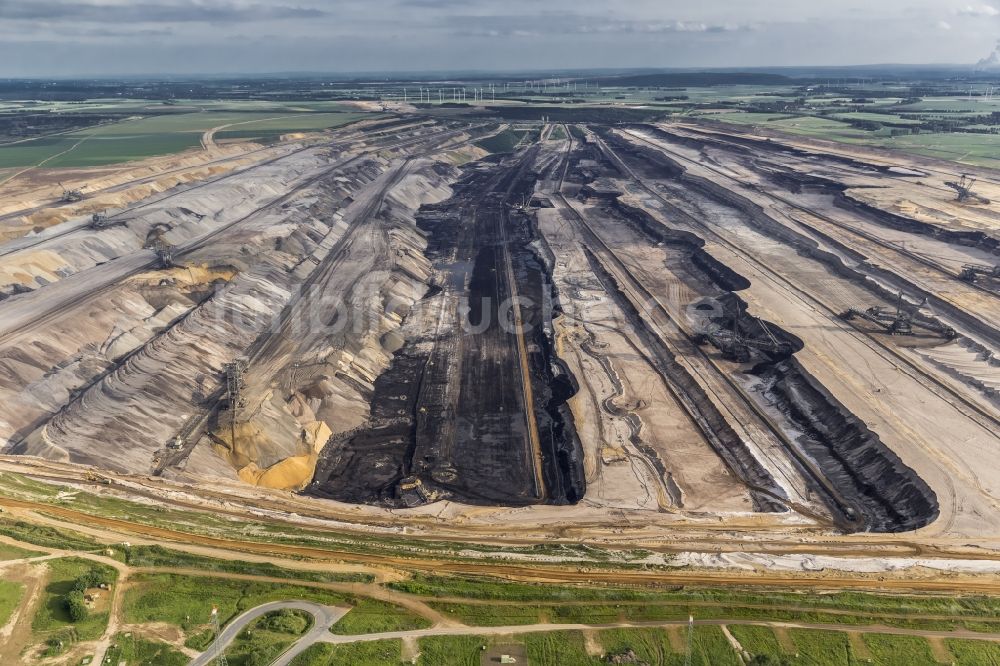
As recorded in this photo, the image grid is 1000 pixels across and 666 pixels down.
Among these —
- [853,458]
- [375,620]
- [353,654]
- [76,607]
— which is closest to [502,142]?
[853,458]

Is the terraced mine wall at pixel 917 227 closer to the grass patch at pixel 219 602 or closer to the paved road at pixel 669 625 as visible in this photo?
the paved road at pixel 669 625

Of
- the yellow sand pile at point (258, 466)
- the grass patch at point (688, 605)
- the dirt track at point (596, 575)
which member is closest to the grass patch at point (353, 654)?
the grass patch at point (688, 605)

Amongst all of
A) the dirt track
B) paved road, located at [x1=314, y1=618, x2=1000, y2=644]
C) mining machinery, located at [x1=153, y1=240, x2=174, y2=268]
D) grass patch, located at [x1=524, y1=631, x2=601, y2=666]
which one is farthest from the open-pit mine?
grass patch, located at [x1=524, y1=631, x2=601, y2=666]

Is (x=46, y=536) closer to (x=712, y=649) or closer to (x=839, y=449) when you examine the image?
(x=712, y=649)

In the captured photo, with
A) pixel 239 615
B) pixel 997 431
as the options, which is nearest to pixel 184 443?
pixel 239 615

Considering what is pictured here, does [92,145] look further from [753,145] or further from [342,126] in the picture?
[753,145]

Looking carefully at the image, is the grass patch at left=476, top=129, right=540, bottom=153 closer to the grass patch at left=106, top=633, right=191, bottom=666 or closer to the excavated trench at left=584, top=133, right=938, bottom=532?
the excavated trench at left=584, top=133, right=938, bottom=532
